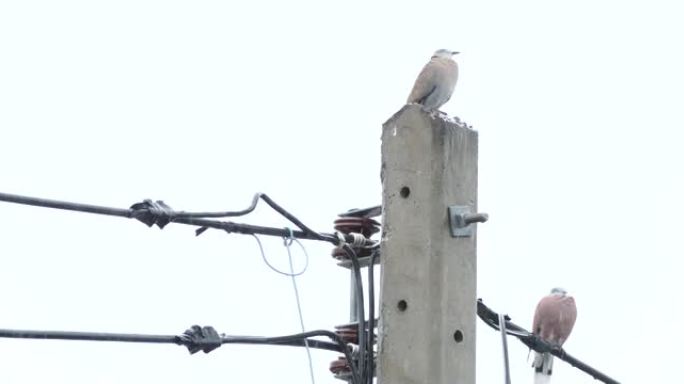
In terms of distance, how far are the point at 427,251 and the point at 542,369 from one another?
3.44 meters

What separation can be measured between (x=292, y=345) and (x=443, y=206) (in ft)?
3.33

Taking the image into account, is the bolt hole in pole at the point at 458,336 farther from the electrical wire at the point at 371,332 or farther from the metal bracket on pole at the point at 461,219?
the electrical wire at the point at 371,332

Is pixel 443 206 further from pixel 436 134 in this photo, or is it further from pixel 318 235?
pixel 318 235

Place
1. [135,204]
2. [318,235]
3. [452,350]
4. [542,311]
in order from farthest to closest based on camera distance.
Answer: [542,311]
[318,235]
[135,204]
[452,350]

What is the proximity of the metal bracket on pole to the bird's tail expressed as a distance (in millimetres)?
2818

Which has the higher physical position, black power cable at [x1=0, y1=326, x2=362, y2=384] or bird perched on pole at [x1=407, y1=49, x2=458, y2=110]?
bird perched on pole at [x1=407, y1=49, x2=458, y2=110]

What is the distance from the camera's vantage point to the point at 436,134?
238 inches

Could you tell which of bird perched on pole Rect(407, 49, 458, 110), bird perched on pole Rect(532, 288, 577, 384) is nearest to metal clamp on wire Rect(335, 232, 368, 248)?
bird perched on pole Rect(407, 49, 458, 110)

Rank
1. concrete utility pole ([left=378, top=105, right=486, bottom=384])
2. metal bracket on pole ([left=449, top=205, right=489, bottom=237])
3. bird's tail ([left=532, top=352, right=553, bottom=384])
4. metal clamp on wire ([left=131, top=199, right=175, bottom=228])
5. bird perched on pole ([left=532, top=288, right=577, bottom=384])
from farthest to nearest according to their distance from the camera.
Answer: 1. bird perched on pole ([left=532, top=288, right=577, bottom=384])
2. bird's tail ([left=532, top=352, right=553, bottom=384])
3. metal clamp on wire ([left=131, top=199, right=175, bottom=228])
4. metal bracket on pole ([left=449, top=205, right=489, bottom=237])
5. concrete utility pole ([left=378, top=105, right=486, bottom=384])

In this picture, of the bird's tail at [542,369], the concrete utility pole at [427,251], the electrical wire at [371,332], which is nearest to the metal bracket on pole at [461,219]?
the concrete utility pole at [427,251]

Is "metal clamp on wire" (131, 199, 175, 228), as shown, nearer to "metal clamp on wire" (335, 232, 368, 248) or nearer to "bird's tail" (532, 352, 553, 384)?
"metal clamp on wire" (335, 232, 368, 248)

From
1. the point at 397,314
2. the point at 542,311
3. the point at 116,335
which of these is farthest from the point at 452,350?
the point at 542,311

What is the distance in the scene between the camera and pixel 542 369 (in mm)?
9125

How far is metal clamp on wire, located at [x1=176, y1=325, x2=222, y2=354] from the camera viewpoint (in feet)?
20.6
